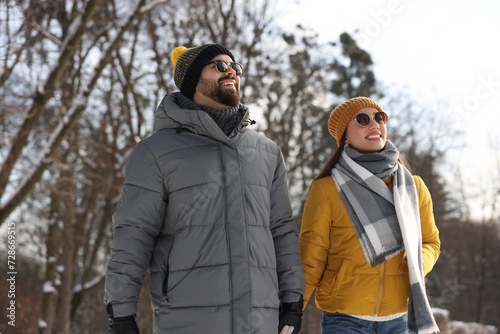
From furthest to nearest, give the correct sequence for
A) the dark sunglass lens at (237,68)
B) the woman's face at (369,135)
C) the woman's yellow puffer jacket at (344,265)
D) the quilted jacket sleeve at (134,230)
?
the woman's face at (369,135) < the dark sunglass lens at (237,68) < the woman's yellow puffer jacket at (344,265) < the quilted jacket sleeve at (134,230)

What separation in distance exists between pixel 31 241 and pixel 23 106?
890 cm

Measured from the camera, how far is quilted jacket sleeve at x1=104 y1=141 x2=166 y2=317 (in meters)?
2.09

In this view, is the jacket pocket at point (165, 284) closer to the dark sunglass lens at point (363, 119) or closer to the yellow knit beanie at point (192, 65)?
the yellow knit beanie at point (192, 65)

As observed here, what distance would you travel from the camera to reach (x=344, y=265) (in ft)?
8.13

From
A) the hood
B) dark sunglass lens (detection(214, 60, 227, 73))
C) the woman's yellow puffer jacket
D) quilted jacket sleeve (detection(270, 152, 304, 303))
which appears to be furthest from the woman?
dark sunglass lens (detection(214, 60, 227, 73))

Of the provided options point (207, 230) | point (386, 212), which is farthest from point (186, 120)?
point (386, 212)

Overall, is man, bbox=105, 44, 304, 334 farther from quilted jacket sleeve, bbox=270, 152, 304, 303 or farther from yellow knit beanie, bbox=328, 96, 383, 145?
yellow knit beanie, bbox=328, 96, 383, 145

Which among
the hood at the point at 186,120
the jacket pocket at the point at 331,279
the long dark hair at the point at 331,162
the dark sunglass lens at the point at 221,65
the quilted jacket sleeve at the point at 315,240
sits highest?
the dark sunglass lens at the point at 221,65

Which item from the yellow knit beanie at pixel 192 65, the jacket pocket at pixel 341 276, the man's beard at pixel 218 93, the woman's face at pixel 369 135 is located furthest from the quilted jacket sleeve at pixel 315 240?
the yellow knit beanie at pixel 192 65

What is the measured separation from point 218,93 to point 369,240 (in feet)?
3.60

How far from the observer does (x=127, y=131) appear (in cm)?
1177

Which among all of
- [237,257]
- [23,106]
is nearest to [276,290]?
[237,257]

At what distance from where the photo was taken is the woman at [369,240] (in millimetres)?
2389

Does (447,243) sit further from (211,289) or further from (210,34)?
(211,289)
